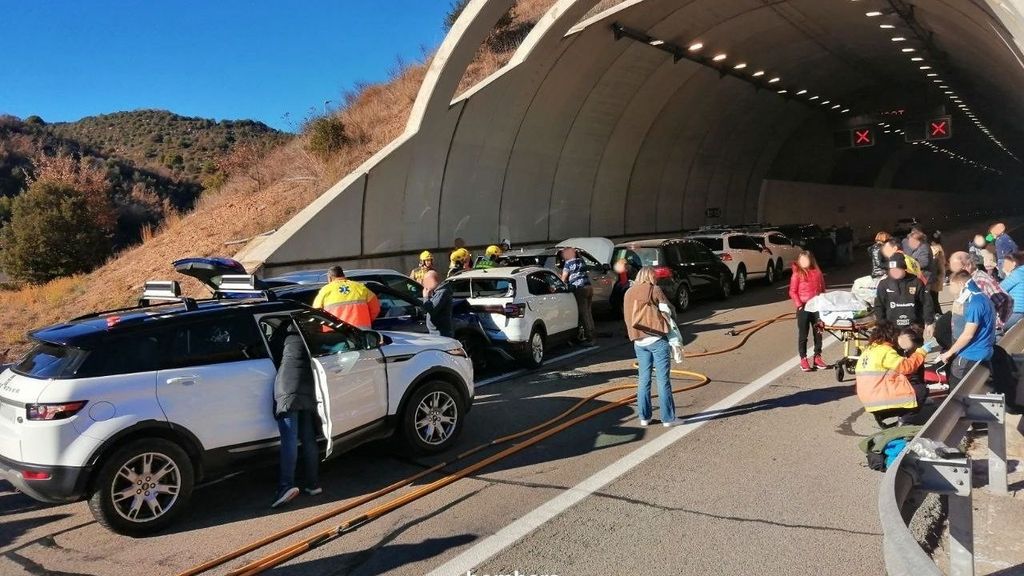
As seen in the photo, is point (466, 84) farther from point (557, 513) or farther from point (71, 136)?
point (71, 136)

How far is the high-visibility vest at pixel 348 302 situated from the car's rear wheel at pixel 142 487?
3.17 m

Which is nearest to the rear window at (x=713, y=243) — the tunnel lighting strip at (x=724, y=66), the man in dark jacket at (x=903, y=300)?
the tunnel lighting strip at (x=724, y=66)

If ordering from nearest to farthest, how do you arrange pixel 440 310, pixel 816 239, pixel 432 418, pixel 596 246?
1. pixel 432 418
2. pixel 440 310
3. pixel 596 246
4. pixel 816 239

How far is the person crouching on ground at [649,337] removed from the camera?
708 cm

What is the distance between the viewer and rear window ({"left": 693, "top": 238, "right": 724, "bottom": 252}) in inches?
770

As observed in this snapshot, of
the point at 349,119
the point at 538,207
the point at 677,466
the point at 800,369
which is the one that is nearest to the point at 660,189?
the point at 538,207

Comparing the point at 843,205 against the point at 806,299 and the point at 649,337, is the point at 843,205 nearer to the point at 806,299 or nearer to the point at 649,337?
the point at 806,299

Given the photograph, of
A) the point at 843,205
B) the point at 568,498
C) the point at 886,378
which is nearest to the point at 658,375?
the point at 886,378

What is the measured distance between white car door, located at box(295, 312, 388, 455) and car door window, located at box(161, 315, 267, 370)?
0.45 meters

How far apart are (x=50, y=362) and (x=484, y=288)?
645 cm

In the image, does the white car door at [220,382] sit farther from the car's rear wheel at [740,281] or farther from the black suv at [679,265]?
the car's rear wheel at [740,281]

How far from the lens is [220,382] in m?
5.49

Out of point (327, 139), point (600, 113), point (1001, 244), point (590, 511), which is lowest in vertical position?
point (590, 511)

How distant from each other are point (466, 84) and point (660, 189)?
9.80 metres
